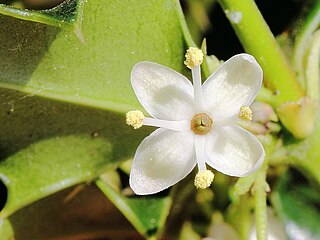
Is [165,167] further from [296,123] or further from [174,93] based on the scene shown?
[296,123]

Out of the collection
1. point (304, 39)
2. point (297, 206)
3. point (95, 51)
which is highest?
point (95, 51)

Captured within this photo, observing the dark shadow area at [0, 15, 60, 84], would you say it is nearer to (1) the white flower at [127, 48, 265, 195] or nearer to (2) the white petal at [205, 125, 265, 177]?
(1) the white flower at [127, 48, 265, 195]

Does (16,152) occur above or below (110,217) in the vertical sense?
above

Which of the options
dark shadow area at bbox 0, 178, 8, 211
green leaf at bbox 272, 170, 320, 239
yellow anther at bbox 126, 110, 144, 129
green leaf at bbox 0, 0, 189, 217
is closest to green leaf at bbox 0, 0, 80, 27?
green leaf at bbox 0, 0, 189, 217

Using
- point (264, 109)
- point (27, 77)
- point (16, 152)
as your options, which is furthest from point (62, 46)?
point (264, 109)

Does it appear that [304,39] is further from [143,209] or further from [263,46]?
[143,209]

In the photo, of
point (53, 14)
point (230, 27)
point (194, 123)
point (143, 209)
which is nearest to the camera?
point (53, 14)

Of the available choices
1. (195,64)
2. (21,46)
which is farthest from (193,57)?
(21,46)
